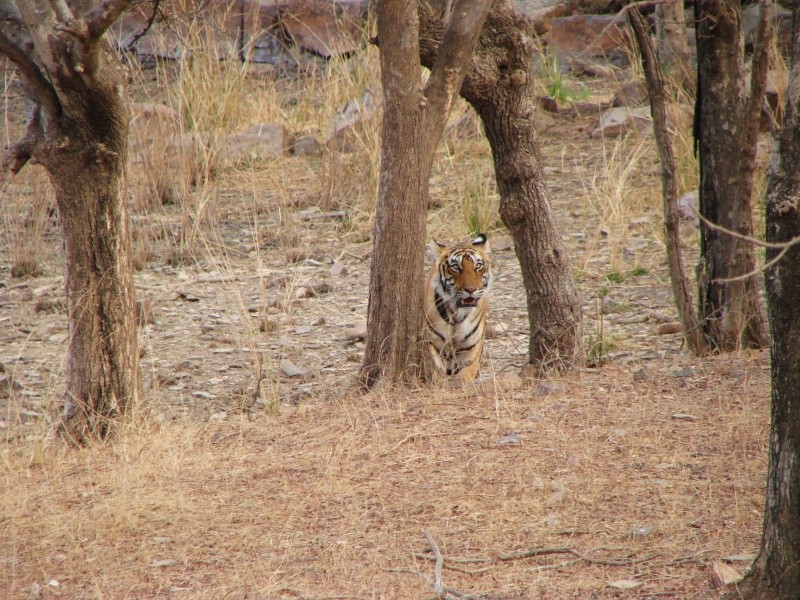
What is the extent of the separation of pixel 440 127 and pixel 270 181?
19.6 ft

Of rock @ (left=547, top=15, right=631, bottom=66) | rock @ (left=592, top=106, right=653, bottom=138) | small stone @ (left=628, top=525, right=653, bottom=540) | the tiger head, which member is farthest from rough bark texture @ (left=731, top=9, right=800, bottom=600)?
rock @ (left=547, top=15, right=631, bottom=66)

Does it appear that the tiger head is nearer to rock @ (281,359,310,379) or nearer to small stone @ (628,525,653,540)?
rock @ (281,359,310,379)

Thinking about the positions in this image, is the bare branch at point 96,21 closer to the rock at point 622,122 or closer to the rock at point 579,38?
the rock at point 622,122

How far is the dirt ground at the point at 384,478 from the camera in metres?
3.37

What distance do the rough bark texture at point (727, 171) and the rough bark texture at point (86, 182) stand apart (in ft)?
10.5

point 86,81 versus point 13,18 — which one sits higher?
point 13,18

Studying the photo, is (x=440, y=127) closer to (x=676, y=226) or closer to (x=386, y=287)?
(x=386, y=287)

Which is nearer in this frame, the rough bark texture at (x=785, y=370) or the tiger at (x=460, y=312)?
the rough bark texture at (x=785, y=370)

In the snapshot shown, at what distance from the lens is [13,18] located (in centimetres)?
500

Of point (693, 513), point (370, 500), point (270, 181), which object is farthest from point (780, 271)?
point (270, 181)

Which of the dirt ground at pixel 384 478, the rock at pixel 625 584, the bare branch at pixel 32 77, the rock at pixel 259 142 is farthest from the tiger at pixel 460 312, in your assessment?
the rock at pixel 259 142

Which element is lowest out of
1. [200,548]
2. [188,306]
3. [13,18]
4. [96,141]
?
[200,548]

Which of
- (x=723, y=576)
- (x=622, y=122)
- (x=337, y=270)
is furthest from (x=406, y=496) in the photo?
(x=622, y=122)

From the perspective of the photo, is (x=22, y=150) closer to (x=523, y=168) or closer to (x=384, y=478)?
(x=384, y=478)
